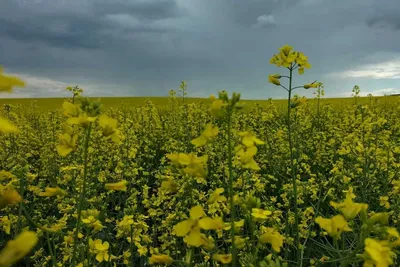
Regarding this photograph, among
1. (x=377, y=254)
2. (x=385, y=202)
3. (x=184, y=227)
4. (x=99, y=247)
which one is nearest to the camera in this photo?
(x=377, y=254)

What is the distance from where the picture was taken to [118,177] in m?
5.02

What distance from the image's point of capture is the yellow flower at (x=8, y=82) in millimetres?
1020

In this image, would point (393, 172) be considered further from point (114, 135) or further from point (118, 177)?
point (114, 135)

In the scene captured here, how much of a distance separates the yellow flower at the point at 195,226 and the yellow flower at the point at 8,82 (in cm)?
77

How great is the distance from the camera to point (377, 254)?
134 cm

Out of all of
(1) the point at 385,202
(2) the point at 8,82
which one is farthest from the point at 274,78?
(2) the point at 8,82

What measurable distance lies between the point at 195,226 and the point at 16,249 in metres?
0.66

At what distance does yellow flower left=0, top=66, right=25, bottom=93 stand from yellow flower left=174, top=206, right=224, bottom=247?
771mm

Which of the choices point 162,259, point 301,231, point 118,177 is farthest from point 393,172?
point 162,259

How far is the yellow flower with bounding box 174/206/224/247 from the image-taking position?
4.67ft

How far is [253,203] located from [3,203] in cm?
121

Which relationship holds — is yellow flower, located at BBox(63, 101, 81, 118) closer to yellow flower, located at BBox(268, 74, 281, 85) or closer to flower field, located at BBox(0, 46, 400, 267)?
flower field, located at BBox(0, 46, 400, 267)

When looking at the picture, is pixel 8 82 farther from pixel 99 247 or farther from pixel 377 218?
pixel 99 247

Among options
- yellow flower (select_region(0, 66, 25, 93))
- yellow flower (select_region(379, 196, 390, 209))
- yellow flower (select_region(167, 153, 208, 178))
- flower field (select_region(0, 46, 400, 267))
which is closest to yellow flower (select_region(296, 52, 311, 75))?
flower field (select_region(0, 46, 400, 267))
